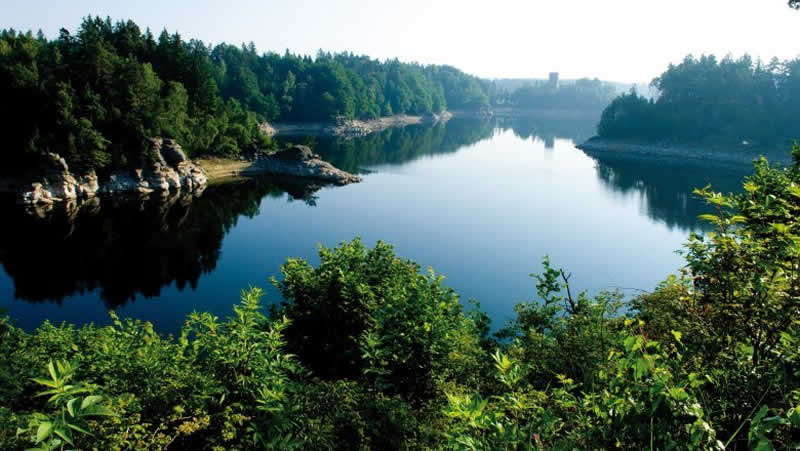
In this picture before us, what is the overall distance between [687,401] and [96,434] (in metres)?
6.85

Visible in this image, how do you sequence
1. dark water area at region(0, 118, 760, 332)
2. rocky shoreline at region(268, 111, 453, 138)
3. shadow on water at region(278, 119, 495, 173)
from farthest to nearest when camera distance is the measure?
rocky shoreline at region(268, 111, 453, 138) → shadow on water at region(278, 119, 495, 173) → dark water area at region(0, 118, 760, 332)

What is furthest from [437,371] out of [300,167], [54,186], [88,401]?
[300,167]

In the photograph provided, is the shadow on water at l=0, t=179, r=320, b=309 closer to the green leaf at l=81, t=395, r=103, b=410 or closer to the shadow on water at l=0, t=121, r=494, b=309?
the shadow on water at l=0, t=121, r=494, b=309

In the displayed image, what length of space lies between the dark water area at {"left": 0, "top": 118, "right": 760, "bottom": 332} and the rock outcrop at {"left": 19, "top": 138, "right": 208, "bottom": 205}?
2.13m

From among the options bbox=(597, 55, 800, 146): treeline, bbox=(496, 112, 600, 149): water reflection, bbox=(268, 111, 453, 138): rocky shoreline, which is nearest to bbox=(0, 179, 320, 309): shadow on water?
bbox=(268, 111, 453, 138): rocky shoreline

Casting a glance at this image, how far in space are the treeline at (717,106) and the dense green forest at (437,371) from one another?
364 ft

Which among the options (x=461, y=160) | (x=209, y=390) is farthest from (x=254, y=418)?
(x=461, y=160)

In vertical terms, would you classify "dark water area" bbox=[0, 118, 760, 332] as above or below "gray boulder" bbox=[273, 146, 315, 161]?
below

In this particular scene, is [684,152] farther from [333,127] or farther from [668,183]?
[333,127]

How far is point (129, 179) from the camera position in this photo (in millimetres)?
52000

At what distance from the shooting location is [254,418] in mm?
7500

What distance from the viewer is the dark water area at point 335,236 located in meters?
28.7

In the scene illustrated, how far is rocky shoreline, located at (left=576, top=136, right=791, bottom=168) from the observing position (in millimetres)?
92125

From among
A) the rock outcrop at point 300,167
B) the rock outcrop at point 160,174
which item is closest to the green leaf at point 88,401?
the rock outcrop at point 160,174
